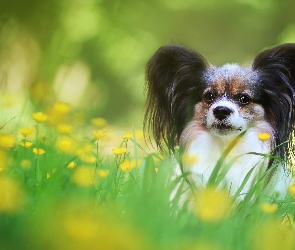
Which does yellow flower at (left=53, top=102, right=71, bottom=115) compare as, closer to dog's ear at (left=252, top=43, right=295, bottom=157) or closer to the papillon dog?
the papillon dog

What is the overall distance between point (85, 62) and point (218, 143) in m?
1.02

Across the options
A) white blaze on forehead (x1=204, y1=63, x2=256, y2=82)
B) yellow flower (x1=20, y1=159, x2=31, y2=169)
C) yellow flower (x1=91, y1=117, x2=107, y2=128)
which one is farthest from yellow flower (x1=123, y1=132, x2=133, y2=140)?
white blaze on forehead (x1=204, y1=63, x2=256, y2=82)

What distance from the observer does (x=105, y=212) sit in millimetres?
1246

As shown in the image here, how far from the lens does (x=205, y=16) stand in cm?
325

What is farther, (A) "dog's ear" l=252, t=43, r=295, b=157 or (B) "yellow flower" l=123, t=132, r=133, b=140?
(A) "dog's ear" l=252, t=43, r=295, b=157

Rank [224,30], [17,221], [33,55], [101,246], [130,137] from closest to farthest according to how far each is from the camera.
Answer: [101,246] → [17,221] → [130,137] → [33,55] → [224,30]

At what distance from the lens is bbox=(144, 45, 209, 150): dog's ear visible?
9.28ft

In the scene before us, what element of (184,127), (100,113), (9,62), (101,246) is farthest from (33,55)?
(101,246)

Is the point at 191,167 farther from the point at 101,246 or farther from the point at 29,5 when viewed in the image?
the point at 101,246

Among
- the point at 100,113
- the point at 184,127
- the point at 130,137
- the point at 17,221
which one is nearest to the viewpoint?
the point at 17,221

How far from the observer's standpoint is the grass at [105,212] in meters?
1.05

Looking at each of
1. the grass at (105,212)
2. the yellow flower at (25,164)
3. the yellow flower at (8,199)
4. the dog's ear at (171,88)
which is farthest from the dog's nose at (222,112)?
the yellow flower at (8,199)

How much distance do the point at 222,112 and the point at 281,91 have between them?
40cm

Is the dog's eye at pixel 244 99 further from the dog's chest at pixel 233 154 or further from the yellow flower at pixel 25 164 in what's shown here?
the yellow flower at pixel 25 164
